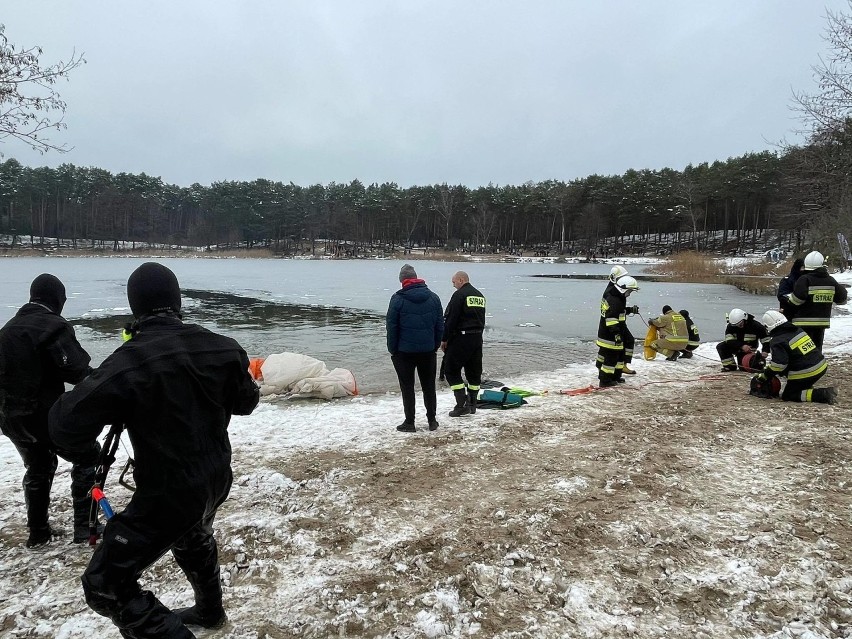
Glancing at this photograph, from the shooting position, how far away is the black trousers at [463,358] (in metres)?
6.65

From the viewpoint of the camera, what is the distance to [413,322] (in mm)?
5809

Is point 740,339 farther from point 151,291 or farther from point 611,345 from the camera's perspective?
point 151,291

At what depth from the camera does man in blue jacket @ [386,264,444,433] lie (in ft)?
19.1

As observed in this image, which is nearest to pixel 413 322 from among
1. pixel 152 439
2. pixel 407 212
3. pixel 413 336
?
pixel 413 336

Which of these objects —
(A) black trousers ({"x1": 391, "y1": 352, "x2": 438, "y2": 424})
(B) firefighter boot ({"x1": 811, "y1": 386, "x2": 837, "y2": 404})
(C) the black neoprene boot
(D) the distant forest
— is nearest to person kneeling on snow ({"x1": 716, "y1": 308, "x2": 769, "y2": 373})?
(B) firefighter boot ({"x1": 811, "y1": 386, "x2": 837, "y2": 404})

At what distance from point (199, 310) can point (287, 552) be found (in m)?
18.3

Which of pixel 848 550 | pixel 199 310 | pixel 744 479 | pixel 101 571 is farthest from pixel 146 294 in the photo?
pixel 199 310

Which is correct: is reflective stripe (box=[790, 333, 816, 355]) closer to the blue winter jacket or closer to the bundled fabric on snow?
the blue winter jacket

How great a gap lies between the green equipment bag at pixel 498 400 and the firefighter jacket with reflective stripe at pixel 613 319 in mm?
2056

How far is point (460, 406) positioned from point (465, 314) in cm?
122

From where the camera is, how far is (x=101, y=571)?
210 cm

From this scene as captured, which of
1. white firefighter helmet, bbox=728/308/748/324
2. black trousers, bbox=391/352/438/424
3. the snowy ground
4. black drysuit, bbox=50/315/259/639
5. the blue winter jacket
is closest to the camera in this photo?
black drysuit, bbox=50/315/259/639

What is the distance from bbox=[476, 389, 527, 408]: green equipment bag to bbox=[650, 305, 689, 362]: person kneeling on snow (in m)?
5.20

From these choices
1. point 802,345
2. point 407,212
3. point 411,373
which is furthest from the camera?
point 407,212
